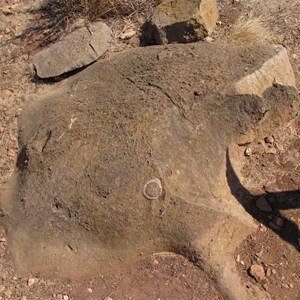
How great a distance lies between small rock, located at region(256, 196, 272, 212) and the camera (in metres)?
3.22

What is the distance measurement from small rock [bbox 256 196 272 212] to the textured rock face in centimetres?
170

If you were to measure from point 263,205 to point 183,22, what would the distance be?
184 centimetres

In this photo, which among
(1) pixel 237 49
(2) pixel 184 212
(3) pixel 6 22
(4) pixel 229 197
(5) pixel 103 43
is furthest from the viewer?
(3) pixel 6 22

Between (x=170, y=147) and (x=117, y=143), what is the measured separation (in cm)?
37

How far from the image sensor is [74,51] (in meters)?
4.18

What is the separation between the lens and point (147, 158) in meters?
3.03

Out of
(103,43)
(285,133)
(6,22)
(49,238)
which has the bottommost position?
(285,133)

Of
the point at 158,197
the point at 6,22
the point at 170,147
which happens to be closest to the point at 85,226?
the point at 158,197

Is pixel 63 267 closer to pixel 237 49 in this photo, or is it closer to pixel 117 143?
pixel 117 143

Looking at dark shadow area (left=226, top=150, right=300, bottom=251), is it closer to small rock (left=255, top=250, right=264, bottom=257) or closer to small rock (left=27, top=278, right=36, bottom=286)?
small rock (left=255, top=250, right=264, bottom=257)

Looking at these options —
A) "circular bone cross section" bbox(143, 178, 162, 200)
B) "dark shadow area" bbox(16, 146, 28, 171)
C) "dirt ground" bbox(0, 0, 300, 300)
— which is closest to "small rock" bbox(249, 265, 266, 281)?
"dirt ground" bbox(0, 0, 300, 300)

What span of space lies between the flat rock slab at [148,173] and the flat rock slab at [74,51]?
2.77 ft

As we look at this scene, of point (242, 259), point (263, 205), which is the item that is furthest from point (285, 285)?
point (263, 205)

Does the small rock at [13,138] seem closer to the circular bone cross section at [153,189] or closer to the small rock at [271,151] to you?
the circular bone cross section at [153,189]
